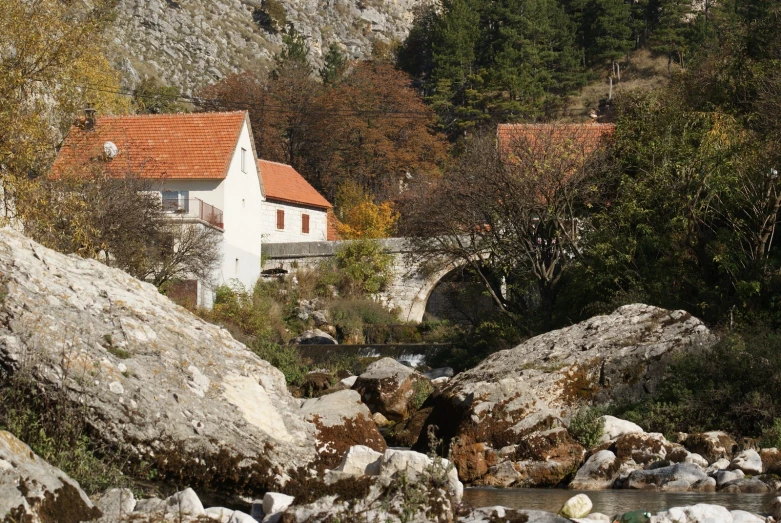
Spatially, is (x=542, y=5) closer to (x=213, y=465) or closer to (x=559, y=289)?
(x=559, y=289)

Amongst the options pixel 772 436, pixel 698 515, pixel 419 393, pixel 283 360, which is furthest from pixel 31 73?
pixel 698 515

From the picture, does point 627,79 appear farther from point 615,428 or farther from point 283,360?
point 615,428

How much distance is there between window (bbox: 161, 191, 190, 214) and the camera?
37.0 metres

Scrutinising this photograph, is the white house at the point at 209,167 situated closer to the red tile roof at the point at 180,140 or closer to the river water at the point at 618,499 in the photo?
the red tile roof at the point at 180,140

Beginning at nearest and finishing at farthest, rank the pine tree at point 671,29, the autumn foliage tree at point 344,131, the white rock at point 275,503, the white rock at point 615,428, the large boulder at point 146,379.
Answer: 1. the white rock at point 275,503
2. the large boulder at point 146,379
3. the white rock at point 615,428
4. the autumn foliage tree at point 344,131
5. the pine tree at point 671,29

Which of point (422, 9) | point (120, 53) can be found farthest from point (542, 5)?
point (120, 53)

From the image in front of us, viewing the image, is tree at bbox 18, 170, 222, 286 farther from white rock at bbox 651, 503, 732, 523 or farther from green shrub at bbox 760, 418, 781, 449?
white rock at bbox 651, 503, 732, 523

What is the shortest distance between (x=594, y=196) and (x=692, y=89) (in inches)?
250

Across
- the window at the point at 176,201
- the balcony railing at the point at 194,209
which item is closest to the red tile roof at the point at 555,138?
the window at the point at 176,201

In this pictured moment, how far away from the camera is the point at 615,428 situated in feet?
48.7

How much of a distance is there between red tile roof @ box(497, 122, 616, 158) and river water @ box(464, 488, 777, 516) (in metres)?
15.9

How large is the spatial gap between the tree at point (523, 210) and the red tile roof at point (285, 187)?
21898 millimetres

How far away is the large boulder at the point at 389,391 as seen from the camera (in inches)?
789

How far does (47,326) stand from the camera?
9039 mm
